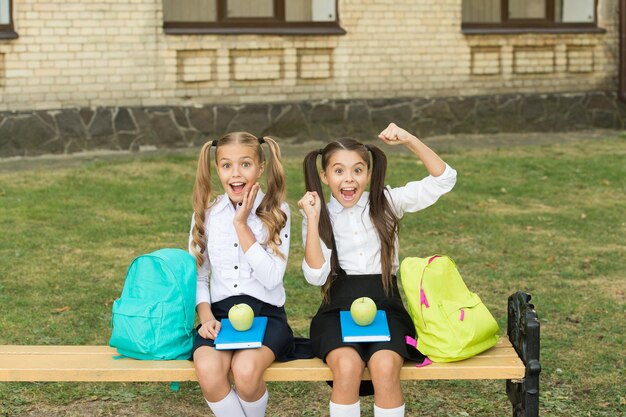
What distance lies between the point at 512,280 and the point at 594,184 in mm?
4353

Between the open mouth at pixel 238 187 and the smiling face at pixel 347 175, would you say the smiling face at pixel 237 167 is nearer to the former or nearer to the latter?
the open mouth at pixel 238 187

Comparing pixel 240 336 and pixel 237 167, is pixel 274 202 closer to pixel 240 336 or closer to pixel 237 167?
pixel 237 167

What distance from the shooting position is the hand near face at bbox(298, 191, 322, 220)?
4.81 m

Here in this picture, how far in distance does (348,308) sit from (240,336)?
51 centimetres

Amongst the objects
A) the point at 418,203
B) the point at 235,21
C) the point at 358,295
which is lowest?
the point at 358,295

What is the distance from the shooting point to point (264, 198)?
5.07 meters

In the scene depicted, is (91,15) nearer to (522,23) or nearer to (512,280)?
(522,23)

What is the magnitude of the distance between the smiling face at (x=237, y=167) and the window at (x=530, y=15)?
39.0 feet

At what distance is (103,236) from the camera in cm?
957

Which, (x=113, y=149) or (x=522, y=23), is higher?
(x=522, y=23)

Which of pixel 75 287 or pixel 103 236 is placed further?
pixel 103 236

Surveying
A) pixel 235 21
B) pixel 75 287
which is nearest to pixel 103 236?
pixel 75 287

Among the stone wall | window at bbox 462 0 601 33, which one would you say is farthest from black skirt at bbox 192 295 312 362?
window at bbox 462 0 601 33

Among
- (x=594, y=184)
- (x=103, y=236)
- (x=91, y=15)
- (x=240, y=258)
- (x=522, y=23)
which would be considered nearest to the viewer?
(x=240, y=258)
